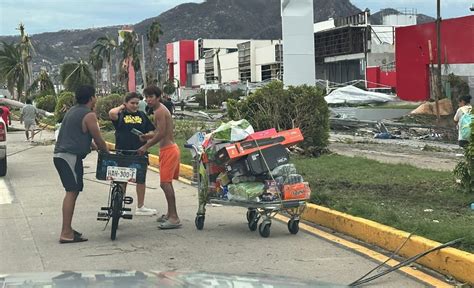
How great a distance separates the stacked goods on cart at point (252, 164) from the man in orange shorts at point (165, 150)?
0.62 meters

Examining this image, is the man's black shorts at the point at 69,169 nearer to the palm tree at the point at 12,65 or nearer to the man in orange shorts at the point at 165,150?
the man in orange shorts at the point at 165,150

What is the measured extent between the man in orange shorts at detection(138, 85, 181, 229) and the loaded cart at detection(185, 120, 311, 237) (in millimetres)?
510

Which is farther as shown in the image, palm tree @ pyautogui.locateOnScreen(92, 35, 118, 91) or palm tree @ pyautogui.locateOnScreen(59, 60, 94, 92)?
palm tree @ pyautogui.locateOnScreen(92, 35, 118, 91)

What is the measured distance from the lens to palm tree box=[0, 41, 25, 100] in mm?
71688

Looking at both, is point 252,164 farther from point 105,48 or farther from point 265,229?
point 105,48

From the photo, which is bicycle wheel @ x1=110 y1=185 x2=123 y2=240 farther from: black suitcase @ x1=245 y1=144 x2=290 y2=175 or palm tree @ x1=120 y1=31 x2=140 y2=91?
palm tree @ x1=120 y1=31 x2=140 y2=91

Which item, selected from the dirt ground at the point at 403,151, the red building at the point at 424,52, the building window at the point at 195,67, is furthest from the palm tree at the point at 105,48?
the dirt ground at the point at 403,151

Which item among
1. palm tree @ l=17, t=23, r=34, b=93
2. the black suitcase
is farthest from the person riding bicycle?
palm tree @ l=17, t=23, r=34, b=93

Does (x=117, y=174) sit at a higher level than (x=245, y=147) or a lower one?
lower

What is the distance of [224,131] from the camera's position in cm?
789

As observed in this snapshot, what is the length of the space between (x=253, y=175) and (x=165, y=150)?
1.40m

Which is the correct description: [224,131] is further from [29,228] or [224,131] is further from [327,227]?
[29,228]

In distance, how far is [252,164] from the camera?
764 centimetres

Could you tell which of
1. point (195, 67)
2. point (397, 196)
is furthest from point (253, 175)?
point (195, 67)
